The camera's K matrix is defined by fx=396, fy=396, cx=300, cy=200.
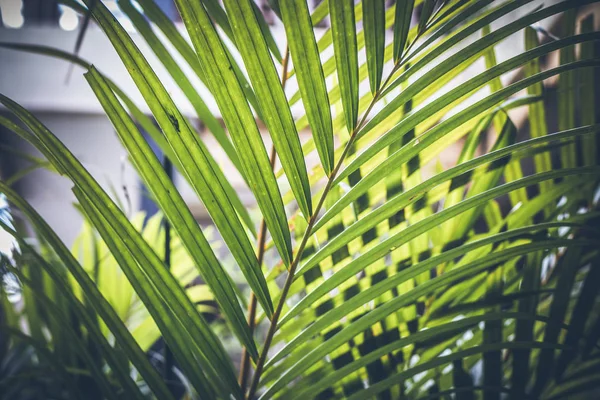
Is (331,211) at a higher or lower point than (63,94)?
lower

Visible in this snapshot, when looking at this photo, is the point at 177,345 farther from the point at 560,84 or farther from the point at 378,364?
the point at 560,84

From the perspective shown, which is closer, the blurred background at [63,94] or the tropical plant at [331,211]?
the tropical plant at [331,211]

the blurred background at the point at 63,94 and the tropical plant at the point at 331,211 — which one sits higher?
the blurred background at the point at 63,94

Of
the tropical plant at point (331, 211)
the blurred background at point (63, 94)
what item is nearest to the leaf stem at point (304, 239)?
the tropical plant at point (331, 211)

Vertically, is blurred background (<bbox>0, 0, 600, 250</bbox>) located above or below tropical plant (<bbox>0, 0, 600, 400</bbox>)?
above

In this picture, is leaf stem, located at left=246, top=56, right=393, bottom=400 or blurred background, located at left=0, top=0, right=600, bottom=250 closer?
leaf stem, located at left=246, top=56, right=393, bottom=400

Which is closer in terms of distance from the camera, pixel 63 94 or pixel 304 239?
pixel 304 239

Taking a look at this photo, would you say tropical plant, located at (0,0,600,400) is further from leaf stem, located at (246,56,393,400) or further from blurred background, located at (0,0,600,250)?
blurred background, located at (0,0,600,250)

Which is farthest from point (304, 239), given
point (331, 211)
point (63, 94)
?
point (63, 94)

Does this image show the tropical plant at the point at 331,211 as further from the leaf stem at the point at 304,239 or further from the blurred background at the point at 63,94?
the blurred background at the point at 63,94

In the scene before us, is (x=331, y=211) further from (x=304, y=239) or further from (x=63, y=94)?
(x=63, y=94)

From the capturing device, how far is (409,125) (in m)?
0.35

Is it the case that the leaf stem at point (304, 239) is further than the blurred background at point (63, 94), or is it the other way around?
the blurred background at point (63, 94)

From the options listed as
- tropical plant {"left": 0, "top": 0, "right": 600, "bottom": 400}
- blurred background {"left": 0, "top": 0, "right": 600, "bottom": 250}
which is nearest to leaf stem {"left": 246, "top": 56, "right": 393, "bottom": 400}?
tropical plant {"left": 0, "top": 0, "right": 600, "bottom": 400}
